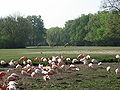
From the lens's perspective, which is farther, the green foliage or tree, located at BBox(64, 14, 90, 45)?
tree, located at BBox(64, 14, 90, 45)

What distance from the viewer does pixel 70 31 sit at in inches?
4338

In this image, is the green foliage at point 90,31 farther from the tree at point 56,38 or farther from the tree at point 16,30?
the tree at point 16,30

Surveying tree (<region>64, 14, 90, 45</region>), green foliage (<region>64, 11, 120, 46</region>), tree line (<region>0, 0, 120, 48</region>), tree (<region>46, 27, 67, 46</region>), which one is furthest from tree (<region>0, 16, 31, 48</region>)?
tree (<region>46, 27, 67, 46</region>)

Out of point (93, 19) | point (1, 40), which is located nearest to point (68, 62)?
point (1, 40)

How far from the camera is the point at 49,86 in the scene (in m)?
8.67

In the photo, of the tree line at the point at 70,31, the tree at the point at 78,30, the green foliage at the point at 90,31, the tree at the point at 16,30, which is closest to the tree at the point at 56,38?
the tree line at the point at 70,31

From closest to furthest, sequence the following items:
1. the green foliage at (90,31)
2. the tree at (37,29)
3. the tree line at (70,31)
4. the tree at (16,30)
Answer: the tree line at (70,31)
the tree at (16,30)
the green foliage at (90,31)
the tree at (37,29)

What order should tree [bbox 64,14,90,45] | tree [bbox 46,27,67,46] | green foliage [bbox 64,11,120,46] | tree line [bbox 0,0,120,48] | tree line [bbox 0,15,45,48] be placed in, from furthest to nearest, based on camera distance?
1. tree [bbox 46,27,67,46]
2. tree [bbox 64,14,90,45]
3. green foliage [bbox 64,11,120,46]
4. tree line [bbox 0,15,45,48]
5. tree line [bbox 0,0,120,48]

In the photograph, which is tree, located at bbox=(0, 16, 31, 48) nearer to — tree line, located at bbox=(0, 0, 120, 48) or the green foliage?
tree line, located at bbox=(0, 0, 120, 48)

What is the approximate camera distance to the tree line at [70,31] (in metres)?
38.8

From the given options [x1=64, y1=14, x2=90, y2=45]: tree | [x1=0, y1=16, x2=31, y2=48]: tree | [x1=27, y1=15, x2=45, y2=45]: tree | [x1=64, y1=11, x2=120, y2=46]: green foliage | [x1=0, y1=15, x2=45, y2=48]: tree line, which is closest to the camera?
[x1=0, y1=15, x2=45, y2=48]: tree line

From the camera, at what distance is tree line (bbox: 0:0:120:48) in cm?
3875

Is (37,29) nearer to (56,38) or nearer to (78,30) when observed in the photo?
(56,38)

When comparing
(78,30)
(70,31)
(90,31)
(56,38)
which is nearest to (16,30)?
(90,31)
